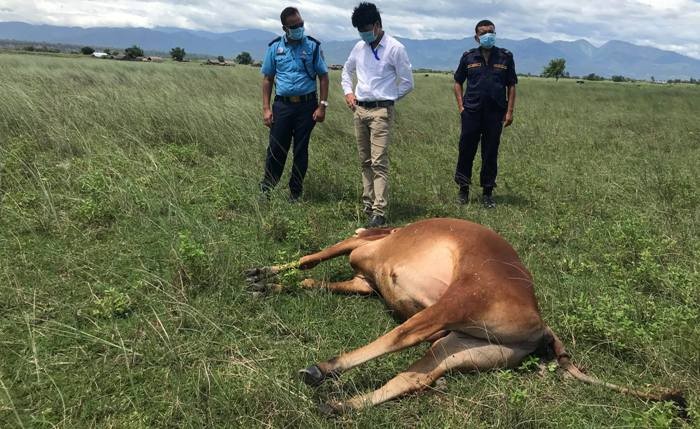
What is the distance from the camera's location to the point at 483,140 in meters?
6.28

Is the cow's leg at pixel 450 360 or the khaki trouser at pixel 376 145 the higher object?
the khaki trouser at pixel 376 145

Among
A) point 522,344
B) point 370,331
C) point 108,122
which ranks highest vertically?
point 108,122

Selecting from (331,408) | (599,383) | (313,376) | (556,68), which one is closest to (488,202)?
(599,383)

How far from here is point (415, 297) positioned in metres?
2.88

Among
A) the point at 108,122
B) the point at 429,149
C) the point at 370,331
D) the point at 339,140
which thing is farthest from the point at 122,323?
the point at 429,149

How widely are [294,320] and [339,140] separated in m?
6.22

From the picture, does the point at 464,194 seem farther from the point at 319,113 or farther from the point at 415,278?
the point at 415,278

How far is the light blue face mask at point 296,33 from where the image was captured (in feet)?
17.9

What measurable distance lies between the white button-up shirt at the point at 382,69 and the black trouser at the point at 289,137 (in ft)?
2.22

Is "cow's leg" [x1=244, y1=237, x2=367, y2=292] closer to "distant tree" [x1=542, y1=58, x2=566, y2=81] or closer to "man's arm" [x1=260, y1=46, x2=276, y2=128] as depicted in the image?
"man's arm" [x1=260, y1=46, x2=276, y2=128]

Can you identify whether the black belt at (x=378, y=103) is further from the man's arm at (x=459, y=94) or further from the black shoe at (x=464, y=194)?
the black shoe at (x=464, y=194)

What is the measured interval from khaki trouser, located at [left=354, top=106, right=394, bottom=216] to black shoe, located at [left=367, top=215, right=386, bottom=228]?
47 mm

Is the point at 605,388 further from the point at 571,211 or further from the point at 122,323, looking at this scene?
the point at 571,211

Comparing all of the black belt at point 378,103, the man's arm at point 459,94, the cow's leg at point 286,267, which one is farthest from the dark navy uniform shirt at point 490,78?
the cow's leg at point 286,267
